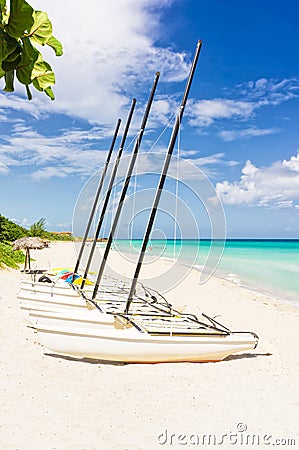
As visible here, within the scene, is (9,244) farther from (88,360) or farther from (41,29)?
(41,29)

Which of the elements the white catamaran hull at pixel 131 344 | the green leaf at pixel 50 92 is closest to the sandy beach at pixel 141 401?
the white catamaran hull at pixel 131 344

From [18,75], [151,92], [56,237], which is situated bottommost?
[56,237]

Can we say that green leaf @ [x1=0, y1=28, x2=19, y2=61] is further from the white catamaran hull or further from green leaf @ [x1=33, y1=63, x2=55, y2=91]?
the white catamaran hull

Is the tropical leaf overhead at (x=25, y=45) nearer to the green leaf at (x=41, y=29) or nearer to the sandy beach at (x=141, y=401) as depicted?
the green leaf at (x=41, y=29)

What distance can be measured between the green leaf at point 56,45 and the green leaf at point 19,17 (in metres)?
0.21

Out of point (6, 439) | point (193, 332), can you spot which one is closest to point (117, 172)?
point (193, 332)

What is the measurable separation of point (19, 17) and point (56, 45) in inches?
10.8

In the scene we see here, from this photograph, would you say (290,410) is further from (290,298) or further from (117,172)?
(290,298)

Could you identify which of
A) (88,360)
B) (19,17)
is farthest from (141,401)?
(19,17)

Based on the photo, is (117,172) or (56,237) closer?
(117,172)

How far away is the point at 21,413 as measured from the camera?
209 inches

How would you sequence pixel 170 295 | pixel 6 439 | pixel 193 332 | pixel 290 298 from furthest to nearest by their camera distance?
pixel 290 298 → pixel 170 295 → pixel 193 332 → pixel 6 439

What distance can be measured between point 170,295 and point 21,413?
12.9 metres

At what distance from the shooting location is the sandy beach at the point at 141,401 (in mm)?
5043
